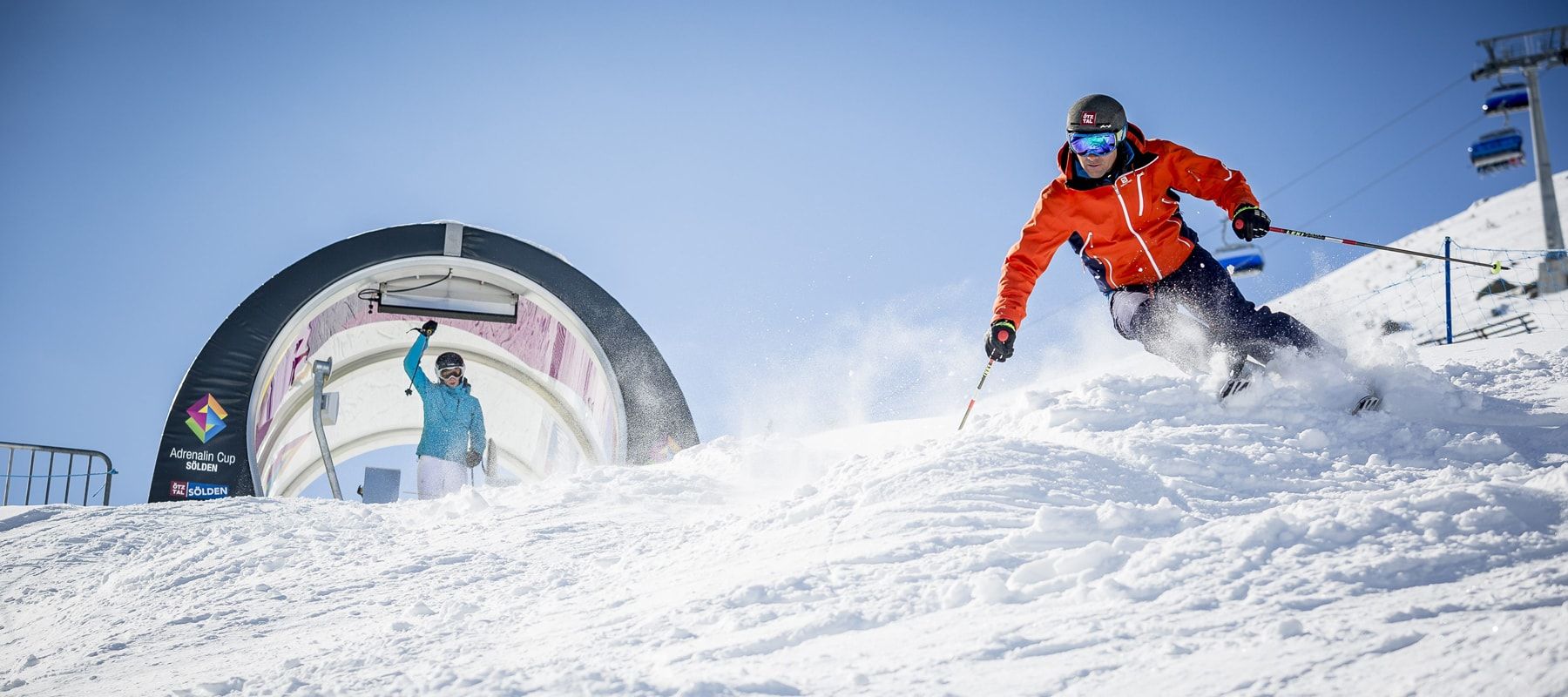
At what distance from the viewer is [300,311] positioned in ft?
22.1

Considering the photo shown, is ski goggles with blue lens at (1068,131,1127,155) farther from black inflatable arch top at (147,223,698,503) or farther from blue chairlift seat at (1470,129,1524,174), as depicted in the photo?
blue chairlift seat at (1470,129,1524,174)

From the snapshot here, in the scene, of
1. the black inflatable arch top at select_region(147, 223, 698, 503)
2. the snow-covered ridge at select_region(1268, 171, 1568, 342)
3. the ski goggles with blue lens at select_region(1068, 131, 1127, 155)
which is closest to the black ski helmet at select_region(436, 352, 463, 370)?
the black inflatable arch top at select_region(147, 223, 698, 503)

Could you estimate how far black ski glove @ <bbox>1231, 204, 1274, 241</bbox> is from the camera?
385 cm

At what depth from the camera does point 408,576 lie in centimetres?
294

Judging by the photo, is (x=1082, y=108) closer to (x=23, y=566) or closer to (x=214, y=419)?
(x=23, y=566)

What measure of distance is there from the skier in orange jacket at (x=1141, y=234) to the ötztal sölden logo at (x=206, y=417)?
5.66 m

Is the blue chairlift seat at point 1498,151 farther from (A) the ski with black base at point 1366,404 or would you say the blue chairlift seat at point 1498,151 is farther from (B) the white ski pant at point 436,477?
(B) the white ski pant at point 436,477

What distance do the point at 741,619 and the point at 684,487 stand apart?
6.58 feet

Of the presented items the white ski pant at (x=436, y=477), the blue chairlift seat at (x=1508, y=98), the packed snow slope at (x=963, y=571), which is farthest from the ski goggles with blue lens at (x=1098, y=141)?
the blue chairlift seat at (x=1508, y=98)

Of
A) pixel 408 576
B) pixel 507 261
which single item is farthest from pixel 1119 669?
pixel 507 261

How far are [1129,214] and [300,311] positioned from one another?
612 centimetres

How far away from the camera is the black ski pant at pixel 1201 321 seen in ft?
12.0

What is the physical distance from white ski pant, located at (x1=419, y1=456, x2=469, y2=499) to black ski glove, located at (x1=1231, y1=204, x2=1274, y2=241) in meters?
5.61

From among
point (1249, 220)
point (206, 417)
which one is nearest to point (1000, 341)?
point (1249, 220)
